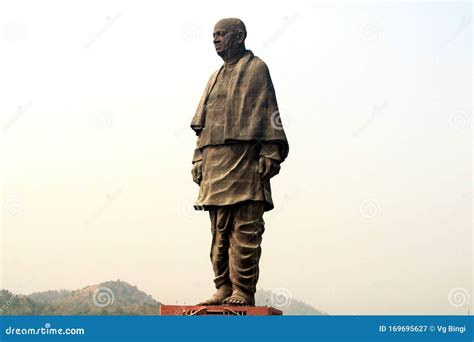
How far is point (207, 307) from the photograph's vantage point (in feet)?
38.5

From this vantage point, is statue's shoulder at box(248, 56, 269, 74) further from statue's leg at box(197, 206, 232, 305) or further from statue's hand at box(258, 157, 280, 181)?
statue's leg at box(197, 206, 232, 305)

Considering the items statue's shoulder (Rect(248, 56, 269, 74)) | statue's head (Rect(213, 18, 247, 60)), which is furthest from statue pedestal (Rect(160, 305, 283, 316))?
statue's head (Rect(213, 18, 247, 60))

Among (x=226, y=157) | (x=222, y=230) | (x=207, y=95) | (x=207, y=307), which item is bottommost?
(x=207, y=307)

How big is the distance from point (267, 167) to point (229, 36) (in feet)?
6.61

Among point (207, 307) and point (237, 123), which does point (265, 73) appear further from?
point (207, 307)

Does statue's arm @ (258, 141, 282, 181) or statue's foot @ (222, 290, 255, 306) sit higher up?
statue's arm @ (258, 141, 282, 181)

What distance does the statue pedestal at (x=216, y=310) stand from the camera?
37.9ft

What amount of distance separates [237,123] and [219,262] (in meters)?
1.98

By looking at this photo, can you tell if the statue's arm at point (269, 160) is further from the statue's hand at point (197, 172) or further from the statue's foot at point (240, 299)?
the statue's foot at point (240, 299)

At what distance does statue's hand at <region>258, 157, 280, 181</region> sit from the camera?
39.8ft

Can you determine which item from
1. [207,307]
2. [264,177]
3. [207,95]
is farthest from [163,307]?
[207,95]

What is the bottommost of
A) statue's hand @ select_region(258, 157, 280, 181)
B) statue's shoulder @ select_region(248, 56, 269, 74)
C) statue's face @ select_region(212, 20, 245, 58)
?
statue's hand @ select_region(258, 157, 280, 181)

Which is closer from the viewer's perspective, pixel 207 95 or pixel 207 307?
pixel 207 307

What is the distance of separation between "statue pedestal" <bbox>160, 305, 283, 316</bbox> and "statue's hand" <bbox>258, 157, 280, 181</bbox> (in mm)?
1819
